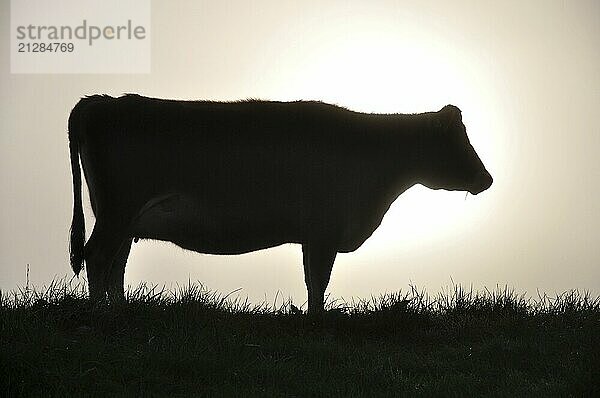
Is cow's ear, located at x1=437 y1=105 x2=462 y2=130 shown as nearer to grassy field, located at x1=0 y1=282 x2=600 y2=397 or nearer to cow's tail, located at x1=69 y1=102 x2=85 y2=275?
grassy field, located at x1=0 y1=282 x2=600 y2=397

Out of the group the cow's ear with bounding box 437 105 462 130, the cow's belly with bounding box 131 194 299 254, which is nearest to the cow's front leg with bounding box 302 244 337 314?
the cow's belly with bounding box 131 194 299 254

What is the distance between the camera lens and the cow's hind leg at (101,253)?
40.2 feet

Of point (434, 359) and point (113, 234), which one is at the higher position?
point (113, 234)

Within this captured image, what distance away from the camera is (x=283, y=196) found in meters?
13.2

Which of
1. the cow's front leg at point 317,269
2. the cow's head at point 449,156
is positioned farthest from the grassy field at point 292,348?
the cow's head at point 449,156

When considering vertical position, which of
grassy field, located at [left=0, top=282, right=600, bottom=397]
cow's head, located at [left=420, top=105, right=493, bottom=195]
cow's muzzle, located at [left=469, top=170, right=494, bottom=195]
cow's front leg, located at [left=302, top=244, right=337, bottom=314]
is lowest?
grassy field, located at [left=0, top=282, right=600, bottom=397]

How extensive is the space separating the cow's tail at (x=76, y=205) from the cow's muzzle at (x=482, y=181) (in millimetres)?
6156

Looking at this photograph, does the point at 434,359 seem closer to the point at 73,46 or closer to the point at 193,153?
the point at 193,153

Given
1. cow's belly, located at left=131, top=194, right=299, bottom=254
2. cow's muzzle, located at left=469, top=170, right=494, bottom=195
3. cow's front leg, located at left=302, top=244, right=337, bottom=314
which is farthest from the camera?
cow's muzzle, located at left=469, top=170, right=494, bottom=195

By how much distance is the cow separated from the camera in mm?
12500

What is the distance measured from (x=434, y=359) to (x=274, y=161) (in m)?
4.51

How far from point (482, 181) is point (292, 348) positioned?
5.81 meters

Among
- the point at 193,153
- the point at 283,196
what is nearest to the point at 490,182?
the point at 283,196

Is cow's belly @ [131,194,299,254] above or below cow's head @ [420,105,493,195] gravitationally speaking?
below
